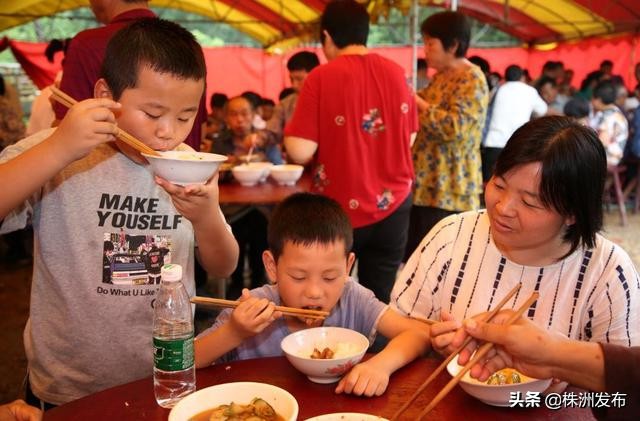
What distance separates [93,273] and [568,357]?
1.32 metres

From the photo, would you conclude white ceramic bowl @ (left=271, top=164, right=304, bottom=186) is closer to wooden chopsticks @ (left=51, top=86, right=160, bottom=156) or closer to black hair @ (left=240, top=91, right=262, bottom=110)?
black hair @ (left=240, top=91, right=262, bottom=110)

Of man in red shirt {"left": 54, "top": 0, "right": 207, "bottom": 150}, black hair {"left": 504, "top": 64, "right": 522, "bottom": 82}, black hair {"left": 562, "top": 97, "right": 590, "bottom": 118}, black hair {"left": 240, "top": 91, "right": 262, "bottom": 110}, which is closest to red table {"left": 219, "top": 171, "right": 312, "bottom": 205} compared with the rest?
black hair {"left": 240, "top": 91, "right": 262, "bottom": 110}

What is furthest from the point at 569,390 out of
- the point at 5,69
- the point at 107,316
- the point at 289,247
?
the point at 5,69

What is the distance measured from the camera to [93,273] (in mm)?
1646

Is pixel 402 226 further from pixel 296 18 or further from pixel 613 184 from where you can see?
pixel 296 18

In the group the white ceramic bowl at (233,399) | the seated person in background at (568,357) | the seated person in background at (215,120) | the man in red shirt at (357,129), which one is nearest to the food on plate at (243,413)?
the white ceramic bowl at (233,399)

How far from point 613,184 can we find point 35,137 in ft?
29.1

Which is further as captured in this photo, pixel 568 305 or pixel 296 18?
pixel 296 18

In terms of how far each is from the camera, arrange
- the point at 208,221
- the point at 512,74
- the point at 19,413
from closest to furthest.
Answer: the point at 19,413 < the point at 208,221 < the point at 512,74

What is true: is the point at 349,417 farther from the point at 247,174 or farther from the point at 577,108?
the point at 577,108

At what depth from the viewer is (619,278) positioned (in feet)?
5.35

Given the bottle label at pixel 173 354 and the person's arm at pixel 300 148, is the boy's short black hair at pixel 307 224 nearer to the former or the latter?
the bottle label at pixel 173 354

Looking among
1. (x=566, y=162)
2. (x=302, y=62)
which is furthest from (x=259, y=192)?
(x=566, y=162)

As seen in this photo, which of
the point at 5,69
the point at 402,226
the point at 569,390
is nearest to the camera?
the point at 569,390
